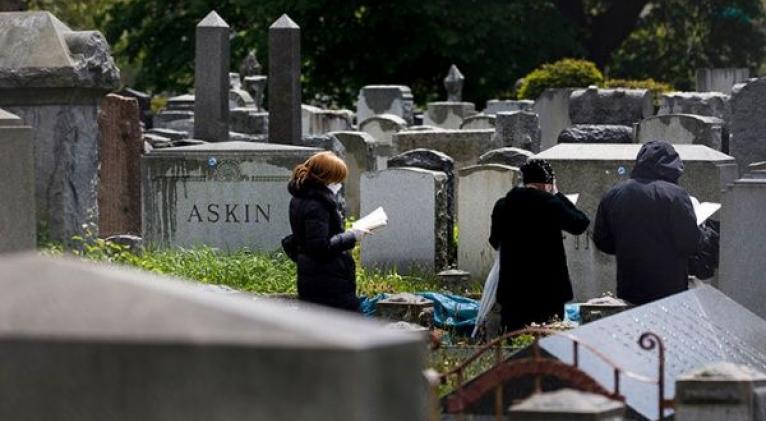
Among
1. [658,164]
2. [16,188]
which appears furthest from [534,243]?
[16,188]

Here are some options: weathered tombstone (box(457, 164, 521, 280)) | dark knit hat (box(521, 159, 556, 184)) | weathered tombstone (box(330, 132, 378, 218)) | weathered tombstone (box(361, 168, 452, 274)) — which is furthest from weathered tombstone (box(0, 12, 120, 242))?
weathered tombstone (box(330, 132, 378, 218))

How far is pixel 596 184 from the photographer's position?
545 inches

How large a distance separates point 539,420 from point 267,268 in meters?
8.66

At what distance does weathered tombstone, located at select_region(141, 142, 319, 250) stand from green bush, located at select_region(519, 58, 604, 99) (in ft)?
64.7

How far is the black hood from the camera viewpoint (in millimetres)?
10109

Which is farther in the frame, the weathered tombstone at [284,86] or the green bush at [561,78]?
the green bush at [561,78]

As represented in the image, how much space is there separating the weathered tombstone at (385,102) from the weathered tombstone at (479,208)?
16242 millimetres

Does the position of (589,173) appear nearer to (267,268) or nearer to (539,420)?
(267,268)

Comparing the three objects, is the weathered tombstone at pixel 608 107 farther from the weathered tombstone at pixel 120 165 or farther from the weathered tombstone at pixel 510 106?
the weathered tombstone at pixel 120 165

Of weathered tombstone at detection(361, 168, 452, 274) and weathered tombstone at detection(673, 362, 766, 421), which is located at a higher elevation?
weathered tombstone at detection(673, 362, 766, 421)

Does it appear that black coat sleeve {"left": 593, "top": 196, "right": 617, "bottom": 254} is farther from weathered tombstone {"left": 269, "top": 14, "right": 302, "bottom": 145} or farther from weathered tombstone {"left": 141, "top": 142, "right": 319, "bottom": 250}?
weathered tombstone {"left": 269, "top": 14, "right": 302, "bottom": 145}

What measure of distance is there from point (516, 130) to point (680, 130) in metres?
3.14

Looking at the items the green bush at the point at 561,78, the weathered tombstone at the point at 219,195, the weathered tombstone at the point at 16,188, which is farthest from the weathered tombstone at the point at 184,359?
the green bush at the point at 561,78

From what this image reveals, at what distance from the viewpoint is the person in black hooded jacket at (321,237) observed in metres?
8.95
